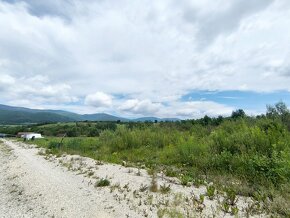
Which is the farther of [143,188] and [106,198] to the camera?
[143,188]

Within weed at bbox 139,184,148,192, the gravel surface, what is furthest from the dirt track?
weed at bbox 139,184,148,192

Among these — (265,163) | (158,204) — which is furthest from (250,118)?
(158,204)

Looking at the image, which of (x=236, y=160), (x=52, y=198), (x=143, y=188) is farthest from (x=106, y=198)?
(x=236, y=160)

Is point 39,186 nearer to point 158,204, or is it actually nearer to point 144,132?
point 158,204

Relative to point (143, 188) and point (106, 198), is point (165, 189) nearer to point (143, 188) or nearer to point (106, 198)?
point (143, 188)

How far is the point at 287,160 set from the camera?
364 inches

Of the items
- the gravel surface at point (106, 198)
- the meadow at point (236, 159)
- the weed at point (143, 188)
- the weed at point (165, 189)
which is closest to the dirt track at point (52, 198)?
the gravel surface at point (106, 198)

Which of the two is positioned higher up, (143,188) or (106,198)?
(143,188)

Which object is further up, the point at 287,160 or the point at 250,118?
the point at 250,118

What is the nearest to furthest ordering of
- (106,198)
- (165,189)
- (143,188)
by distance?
(106,198)
(165,189)
(143,188)

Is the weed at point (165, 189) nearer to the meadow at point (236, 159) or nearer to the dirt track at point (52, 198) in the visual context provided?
the meadow at point (236, 159)

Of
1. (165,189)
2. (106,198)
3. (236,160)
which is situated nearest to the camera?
(106,198)

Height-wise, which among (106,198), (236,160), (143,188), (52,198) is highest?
(236,160)

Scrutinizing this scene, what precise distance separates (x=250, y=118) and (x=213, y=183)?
8.78 metres
